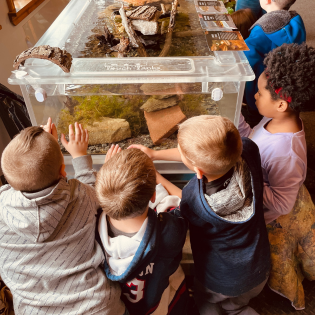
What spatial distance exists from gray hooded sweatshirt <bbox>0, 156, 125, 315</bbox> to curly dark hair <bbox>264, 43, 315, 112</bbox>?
1025 millimetres

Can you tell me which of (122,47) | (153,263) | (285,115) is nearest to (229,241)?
(153,263)

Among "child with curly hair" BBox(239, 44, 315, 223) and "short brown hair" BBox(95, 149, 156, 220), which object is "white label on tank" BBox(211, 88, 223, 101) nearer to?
"child with curly hair" BBox(239, 44, 315, 223)

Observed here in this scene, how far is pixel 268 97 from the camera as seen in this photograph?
4.33 feet

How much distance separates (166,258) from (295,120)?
0.92 meters

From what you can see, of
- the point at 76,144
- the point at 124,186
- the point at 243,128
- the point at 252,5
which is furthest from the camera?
the point at 252,5

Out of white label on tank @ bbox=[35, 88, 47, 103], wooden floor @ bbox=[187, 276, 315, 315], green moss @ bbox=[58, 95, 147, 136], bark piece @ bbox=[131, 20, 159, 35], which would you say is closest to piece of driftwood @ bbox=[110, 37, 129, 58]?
bark piece @ bbox=[131, 20, 159, 35]

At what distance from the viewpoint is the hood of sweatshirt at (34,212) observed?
35.5 inches

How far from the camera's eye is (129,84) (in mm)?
1380

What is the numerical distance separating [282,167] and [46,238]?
1.05 metres

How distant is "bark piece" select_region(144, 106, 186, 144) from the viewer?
1.59 metres

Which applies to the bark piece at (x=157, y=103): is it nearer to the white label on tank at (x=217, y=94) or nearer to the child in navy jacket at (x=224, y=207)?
the white label on tank at (x=217, y=94)

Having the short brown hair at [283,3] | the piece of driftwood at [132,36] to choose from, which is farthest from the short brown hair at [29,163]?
the short brown hair at [283,3]

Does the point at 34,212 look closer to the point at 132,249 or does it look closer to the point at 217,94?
the point at 132,249

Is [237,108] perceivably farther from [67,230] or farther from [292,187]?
[67,230]
